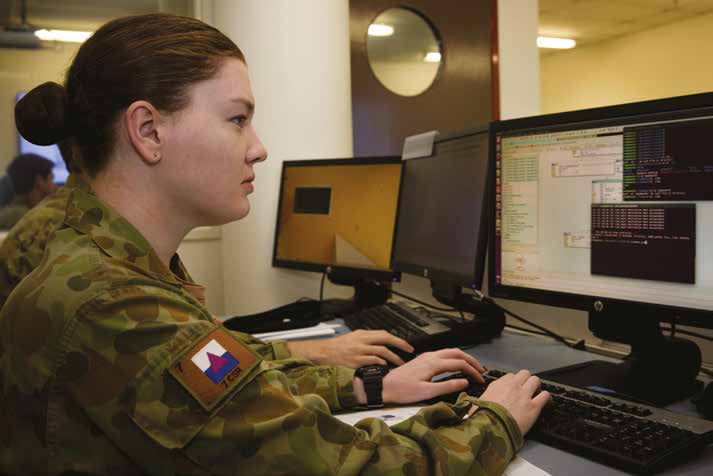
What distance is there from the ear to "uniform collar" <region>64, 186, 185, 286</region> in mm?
80

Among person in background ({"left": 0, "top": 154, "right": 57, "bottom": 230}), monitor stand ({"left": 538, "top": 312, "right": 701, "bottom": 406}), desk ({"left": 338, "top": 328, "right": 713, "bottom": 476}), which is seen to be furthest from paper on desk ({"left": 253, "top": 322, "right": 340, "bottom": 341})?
person in background ({"left": 0, "top": 154, "right": 57, "bottom": 230})

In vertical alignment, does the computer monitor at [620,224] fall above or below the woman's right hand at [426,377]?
above

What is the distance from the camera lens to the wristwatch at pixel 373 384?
39.6 inches


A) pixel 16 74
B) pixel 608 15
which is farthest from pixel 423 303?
pixel 608 15

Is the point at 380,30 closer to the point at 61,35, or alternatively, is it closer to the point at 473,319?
the point at 61,35

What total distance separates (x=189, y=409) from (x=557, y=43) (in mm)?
7416

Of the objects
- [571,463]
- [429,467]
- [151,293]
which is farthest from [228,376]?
[571,463]

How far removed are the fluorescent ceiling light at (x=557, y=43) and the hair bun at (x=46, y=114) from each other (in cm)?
681

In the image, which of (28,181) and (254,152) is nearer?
(254,152)

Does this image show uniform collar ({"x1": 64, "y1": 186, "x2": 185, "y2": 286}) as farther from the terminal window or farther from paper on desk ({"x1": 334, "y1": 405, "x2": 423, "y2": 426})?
the terminal window

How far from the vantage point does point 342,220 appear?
6.10 ft

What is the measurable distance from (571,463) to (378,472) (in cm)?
26

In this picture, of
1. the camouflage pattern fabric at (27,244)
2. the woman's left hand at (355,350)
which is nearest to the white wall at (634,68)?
the woman's left hand at (355,350)

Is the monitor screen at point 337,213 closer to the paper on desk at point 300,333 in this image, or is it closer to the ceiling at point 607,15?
the paper on desk at point 300,333
